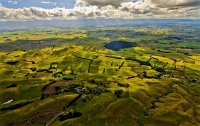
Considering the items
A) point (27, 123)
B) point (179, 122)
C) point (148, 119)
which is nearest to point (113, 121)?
point (148, 119)

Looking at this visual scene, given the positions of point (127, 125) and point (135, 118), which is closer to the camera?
point (127, 125)

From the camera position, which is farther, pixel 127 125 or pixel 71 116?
pixel 71 116

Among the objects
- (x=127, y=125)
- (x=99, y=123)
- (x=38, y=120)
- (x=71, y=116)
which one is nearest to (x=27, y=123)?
(x=38, y=120)

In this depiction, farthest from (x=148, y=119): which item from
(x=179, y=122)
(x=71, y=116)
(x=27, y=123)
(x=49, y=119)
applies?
(x=27, y=123)

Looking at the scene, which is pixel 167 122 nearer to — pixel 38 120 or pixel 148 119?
pixel 148 119

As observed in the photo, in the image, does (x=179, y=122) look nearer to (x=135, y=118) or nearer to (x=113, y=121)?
(x=135, y=118)

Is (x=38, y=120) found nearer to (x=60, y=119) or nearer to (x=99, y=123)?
(x=60, y=119)

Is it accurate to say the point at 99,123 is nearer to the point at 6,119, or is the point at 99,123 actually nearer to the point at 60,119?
the point at 60,119
